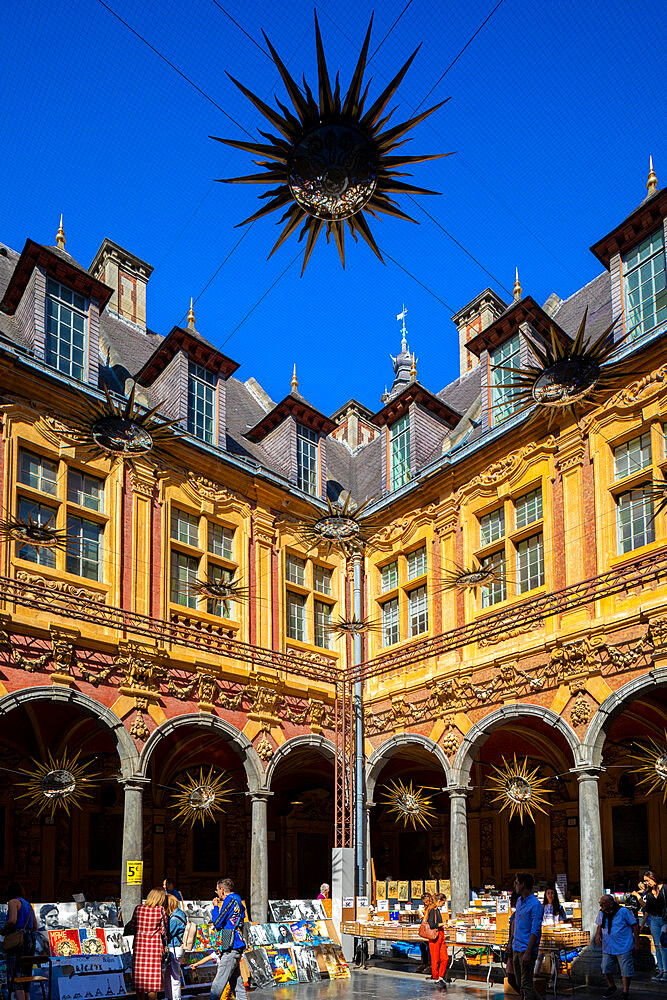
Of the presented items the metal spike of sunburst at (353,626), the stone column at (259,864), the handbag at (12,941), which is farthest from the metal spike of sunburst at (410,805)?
the handbag at (12,941)

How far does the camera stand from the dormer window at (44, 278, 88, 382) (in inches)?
711

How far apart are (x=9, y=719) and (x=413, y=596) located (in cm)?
858

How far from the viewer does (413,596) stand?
21281 millimetres

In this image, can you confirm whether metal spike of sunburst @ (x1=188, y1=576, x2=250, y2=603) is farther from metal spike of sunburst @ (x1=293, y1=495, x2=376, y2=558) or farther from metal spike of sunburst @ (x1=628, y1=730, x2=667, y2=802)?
metal spike of sunburst @ (x1=628, y1=730, x2=667, y2=802)

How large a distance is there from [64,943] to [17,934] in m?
2.64

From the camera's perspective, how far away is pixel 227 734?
737 inches

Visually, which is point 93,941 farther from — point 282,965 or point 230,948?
point 230,948

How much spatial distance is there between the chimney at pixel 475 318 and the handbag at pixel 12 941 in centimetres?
1962

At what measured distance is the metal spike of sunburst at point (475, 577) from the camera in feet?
60.7

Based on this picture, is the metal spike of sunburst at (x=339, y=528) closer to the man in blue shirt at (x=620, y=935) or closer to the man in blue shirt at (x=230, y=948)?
the man in blue shirt at (x=620, y=935)

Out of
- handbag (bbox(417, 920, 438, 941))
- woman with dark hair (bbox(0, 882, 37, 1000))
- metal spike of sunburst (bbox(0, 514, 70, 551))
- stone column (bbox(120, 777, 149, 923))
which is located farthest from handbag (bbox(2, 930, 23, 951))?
metal spike of sunburst (bbox(0, 514, 70, 551))

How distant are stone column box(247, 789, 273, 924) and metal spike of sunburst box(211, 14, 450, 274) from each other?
12591 mm

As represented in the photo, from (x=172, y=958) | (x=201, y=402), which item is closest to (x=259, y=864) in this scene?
(x=172, y=958)

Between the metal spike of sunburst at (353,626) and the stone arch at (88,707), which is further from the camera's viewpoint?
the metal spike of sunburst at (353,626)
